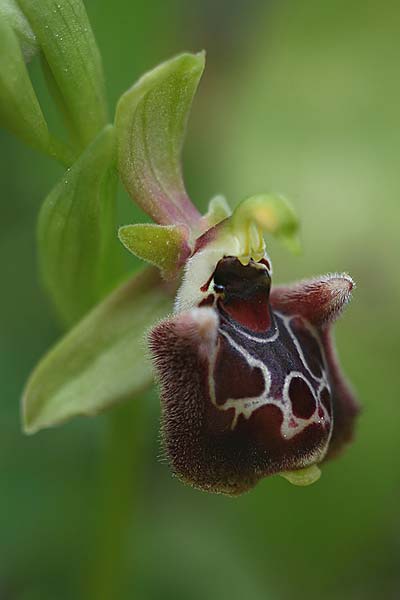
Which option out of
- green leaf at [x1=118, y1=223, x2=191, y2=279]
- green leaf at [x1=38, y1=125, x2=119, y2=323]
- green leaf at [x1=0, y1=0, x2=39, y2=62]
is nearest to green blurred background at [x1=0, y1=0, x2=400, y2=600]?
green leaf at [x1=38, y1=125, x2=119, y2=323]

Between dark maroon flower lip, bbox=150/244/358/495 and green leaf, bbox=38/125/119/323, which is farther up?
green leaf, bbox=38/125/119/323

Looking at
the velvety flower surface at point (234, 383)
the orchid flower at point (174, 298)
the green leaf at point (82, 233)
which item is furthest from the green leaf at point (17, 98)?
the velvety flower surface at point (234, 383)

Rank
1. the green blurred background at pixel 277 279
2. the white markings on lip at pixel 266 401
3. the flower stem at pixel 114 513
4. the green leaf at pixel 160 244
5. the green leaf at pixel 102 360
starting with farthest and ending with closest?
1. the green blurred background at pixel 277 279
2. the flower stem at pixel 114 513
3. the green leaf at pixel 102 360
4. the green leaf at pixel 160 244
5. the white markings on lip at pixel 266 401

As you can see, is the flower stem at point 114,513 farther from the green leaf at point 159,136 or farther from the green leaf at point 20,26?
the green leaf at point 20,26

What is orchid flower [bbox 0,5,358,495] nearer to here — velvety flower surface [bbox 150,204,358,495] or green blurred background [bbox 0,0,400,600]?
velvety flower surface [bbox 150,204,358,495]

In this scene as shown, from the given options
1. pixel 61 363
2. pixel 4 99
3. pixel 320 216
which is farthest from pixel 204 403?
pixel 320 216

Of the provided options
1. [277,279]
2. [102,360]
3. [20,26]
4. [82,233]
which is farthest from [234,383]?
[277,279]

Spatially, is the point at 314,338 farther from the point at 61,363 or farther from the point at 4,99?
the point at 4,99
